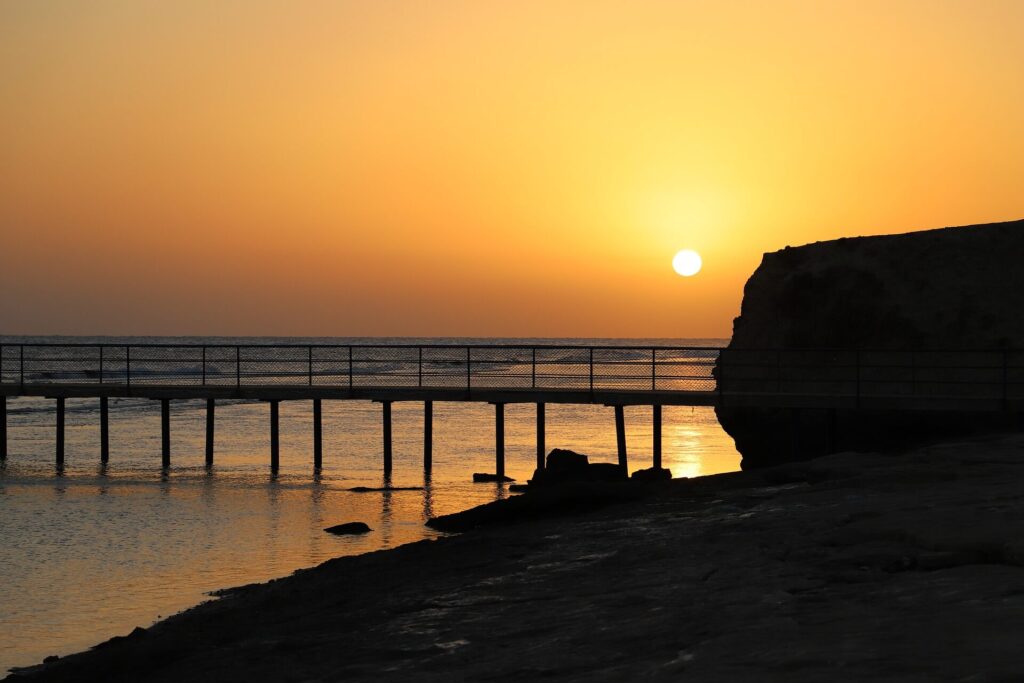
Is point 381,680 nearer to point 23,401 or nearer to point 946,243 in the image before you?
point 946,243

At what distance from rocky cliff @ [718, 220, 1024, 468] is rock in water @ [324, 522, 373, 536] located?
10111mm

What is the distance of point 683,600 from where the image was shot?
934 centimetres

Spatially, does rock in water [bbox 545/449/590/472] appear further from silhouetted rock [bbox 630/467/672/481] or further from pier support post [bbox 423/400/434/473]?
pier support post [bbox 423/400/434/473]

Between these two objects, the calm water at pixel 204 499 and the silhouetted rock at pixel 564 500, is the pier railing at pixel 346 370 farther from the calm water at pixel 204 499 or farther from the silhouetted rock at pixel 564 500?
the silhouetted rock at pixel 564 500

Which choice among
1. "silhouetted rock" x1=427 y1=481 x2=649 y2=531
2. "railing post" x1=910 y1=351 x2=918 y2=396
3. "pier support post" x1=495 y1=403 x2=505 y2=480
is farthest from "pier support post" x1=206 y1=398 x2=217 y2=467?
"railing post" x1=910 y1=351 x2=918 y2=396

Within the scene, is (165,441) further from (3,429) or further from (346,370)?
(346,370)

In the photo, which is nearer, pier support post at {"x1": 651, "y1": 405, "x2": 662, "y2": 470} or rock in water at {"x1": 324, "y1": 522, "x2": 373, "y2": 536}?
rock in water at {"x1": 324, "y1": 522, "x2": 373, "y2": 536}

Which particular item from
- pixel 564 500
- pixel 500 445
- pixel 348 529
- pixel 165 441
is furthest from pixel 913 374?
pixel 165 441

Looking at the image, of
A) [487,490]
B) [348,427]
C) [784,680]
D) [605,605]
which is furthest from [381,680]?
[348,427]

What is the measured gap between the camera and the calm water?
1521 centimetres

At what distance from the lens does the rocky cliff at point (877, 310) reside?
24.4m

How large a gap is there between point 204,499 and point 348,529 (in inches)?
236

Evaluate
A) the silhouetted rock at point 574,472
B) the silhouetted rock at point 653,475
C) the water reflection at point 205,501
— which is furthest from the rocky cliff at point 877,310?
the silhouetted rock at point 574,472

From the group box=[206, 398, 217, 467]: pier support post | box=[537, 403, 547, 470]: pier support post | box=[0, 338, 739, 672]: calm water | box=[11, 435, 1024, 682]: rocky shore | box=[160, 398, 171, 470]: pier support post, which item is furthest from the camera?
box=[206, 398, 217, 467]: pier support post
